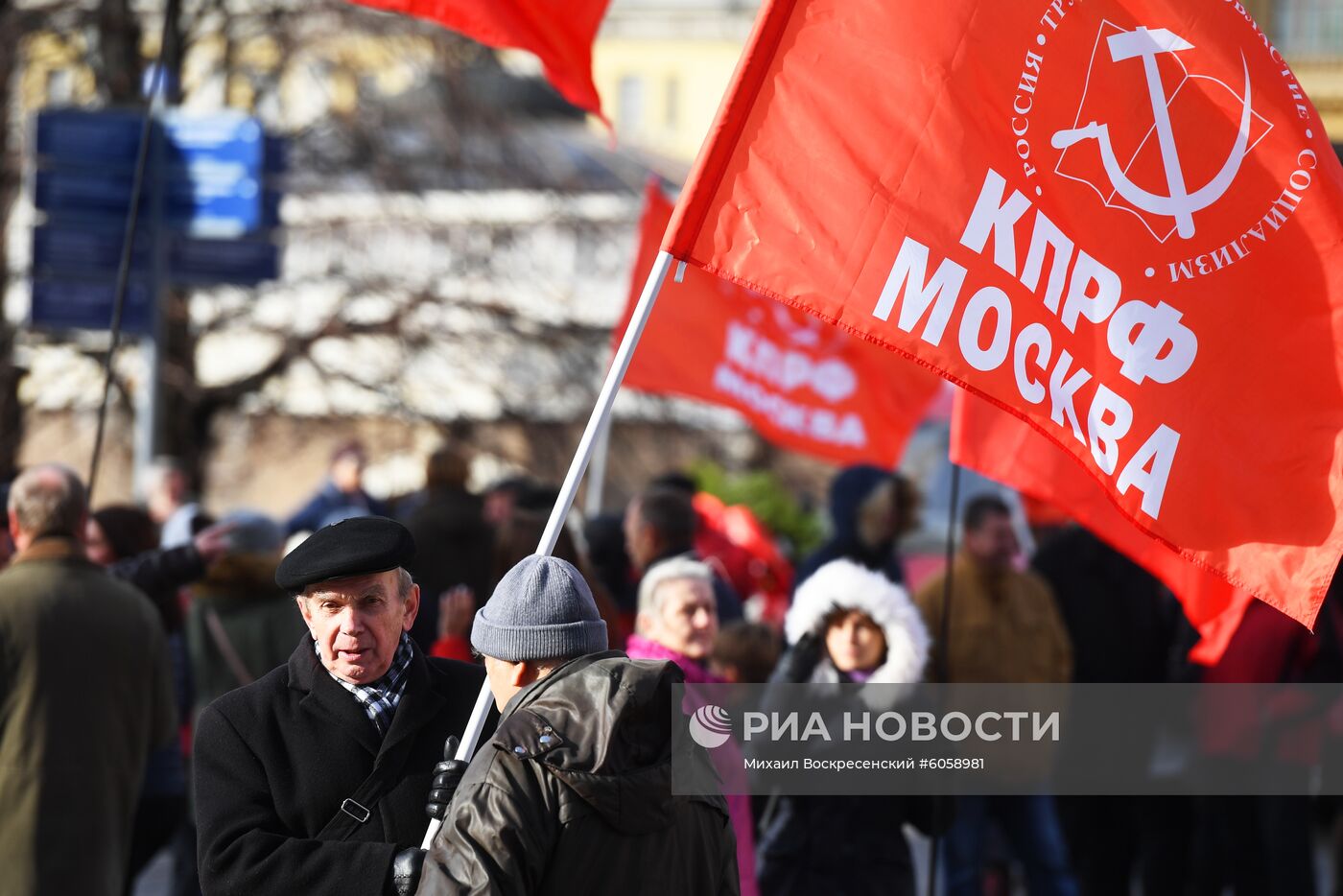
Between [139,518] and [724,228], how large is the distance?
3687 mm

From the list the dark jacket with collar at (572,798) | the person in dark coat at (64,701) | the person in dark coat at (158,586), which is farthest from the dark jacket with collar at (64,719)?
the dark jacket with collar at (572,798)

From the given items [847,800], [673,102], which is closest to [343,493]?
[847,800]

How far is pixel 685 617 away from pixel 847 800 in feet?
2.52

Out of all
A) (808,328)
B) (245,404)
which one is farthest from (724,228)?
(245,404)

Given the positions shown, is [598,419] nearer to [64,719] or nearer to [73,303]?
[64,719]

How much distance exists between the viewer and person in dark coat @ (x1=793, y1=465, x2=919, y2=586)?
334 inches

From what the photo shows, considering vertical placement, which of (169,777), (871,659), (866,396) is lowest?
(169,777)

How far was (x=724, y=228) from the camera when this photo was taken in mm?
4746

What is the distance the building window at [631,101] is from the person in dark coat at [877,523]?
52.1m

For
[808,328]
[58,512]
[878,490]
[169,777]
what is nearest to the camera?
[58,512]

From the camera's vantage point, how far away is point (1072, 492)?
20.3ft

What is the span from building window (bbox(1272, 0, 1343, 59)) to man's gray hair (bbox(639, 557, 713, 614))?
119 ft

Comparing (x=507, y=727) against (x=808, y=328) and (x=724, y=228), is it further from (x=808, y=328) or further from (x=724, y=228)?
(x=808, y=328)

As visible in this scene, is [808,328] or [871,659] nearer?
[871,659]
